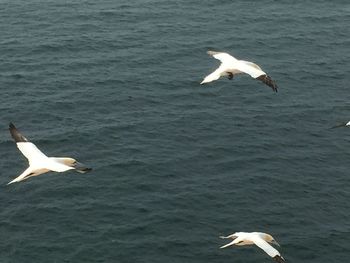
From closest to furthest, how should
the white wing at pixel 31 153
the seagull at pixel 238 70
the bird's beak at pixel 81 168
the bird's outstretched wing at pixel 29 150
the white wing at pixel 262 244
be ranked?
the bird's beak at pixel 81 168
the white wing at pixel 31 153
the bird's outstretched wing at pixel 29 150
the seagull at pixel 238 70
the white wing at pixel 262 244

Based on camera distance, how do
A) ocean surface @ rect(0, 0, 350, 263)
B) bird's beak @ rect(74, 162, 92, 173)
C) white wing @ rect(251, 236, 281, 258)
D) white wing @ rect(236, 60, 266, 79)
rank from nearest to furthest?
bird's beak @ rect(74, 162, 92, 173) < white wing @ rect(236, 60, 266, 79) < white wing @ rect(251, 236, 281, 258) < ocean surface @ rect(0, 0, 350, 263)

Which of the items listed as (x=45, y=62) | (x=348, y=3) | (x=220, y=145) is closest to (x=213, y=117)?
(x=220, y=145)

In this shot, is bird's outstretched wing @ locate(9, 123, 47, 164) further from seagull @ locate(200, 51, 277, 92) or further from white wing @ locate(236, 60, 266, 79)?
white wing @ locate(236, 60, 266, 79)

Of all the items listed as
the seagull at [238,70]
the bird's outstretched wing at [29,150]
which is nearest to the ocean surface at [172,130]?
the bird's outstretched wing at [29,150]

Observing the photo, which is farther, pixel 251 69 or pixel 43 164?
pixel 251 69

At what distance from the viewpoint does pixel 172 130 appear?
10400 cm

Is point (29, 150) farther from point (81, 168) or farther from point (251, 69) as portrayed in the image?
point (251, 69)

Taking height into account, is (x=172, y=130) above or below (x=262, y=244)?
above

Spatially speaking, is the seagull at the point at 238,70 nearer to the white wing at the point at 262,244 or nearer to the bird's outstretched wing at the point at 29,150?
the bird's outstretched wing at the point at 29,150


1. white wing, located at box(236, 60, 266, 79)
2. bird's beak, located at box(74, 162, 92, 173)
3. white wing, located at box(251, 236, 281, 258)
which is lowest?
white wing, located at box(251, 236, 281, 258)

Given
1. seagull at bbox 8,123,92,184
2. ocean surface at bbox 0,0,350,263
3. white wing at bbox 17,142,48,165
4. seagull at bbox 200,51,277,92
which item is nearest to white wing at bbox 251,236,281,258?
seagull at bbox 200,51,277,92

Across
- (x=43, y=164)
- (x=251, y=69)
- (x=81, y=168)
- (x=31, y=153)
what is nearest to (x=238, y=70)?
(x=251, y=69)

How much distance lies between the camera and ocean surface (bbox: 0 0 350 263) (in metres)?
82.8

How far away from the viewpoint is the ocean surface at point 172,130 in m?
82.8
